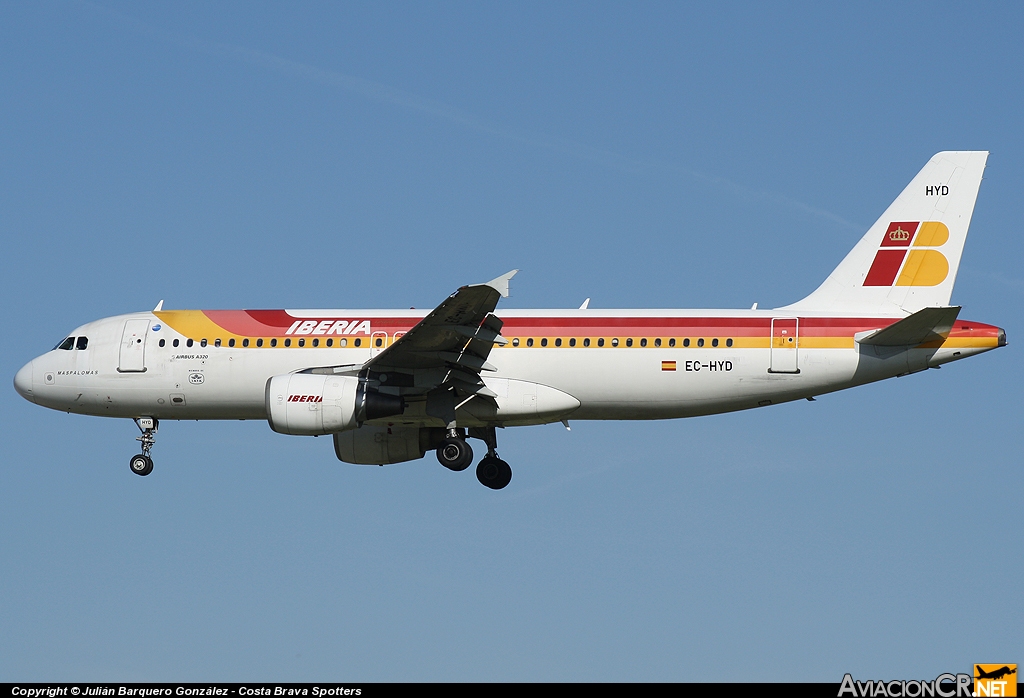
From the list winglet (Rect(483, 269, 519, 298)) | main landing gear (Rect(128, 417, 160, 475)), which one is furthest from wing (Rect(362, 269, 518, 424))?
main landing gear (Rect(128, 417, 160, 475))

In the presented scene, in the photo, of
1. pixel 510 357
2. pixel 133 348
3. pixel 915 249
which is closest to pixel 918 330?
pixel 915 249

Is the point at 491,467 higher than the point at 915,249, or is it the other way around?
the point at 915,249

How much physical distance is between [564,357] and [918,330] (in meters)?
9.00

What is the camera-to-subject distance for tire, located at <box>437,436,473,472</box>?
37.8 m

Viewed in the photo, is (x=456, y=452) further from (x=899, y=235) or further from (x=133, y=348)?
(x=899, y=235)

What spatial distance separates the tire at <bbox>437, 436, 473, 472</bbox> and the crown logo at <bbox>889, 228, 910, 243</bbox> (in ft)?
42.2

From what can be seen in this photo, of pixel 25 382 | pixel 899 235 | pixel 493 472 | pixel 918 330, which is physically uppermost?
pixel 899 235

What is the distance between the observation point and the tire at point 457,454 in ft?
124

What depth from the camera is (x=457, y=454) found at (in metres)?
37.8

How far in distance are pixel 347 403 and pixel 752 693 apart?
14.2 metres

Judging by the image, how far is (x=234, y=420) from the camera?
3969 cm

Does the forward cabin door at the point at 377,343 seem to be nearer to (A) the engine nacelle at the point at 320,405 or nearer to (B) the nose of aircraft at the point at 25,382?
(A) the engine nacelle at the point at 320,405
